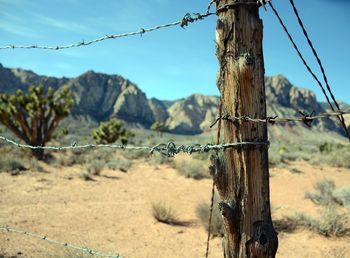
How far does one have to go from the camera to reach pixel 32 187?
40.0ft

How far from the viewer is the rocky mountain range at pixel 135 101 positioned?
118812mm

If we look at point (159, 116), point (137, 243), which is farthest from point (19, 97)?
point (159, 116)

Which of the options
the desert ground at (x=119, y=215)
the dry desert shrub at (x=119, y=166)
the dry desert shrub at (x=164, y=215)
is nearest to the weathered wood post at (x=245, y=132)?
the desert ground at (x=119, y=215)

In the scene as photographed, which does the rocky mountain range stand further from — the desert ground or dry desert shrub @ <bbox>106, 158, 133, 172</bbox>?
the desert ground

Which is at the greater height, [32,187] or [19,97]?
[19,97]

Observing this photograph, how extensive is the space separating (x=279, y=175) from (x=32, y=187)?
11052mm

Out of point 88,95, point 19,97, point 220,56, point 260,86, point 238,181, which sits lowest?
point 238,181

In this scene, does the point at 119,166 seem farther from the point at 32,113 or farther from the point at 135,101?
the point at 135,101

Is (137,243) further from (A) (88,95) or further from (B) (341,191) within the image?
(A) (88,95)

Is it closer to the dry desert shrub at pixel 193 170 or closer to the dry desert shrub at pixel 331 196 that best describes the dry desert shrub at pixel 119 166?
the dry desert shrub at pixel 193 170

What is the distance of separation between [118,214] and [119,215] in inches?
4.0

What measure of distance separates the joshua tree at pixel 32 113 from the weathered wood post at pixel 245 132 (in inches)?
722

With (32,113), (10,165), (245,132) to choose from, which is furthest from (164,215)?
(32,113)

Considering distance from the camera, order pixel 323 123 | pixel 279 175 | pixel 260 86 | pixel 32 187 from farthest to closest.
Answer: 1. pixel 323 123
2. pixel 279 175
3. pixel 32 187
4. pixel 260 86
